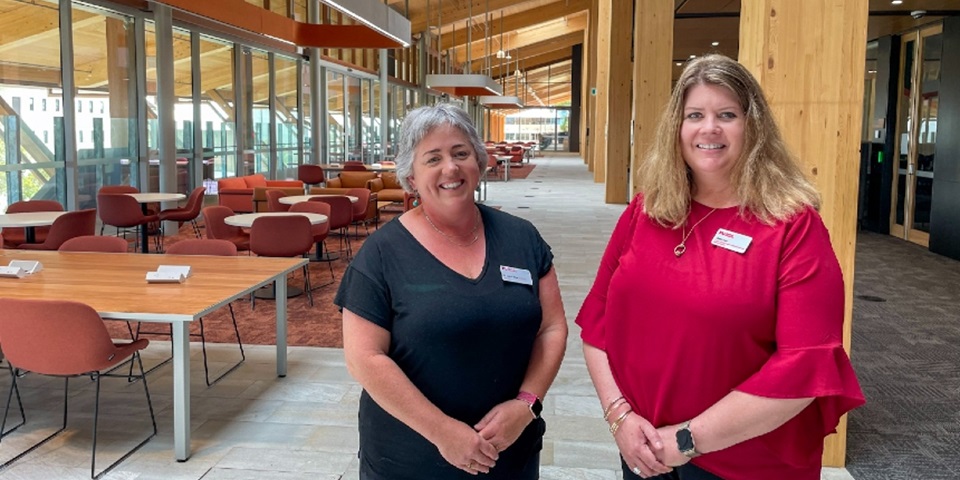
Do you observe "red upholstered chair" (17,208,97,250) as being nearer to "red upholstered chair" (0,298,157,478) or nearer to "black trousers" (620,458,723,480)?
"red upholstered chair" (0,298,157,478)

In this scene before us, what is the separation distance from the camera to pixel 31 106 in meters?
8.86

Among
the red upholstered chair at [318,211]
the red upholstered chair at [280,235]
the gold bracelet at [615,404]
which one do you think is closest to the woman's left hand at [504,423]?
the gold bracelet at [615,404]

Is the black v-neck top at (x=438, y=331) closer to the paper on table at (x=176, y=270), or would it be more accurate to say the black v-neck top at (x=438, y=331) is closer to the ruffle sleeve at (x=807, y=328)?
the ruffle sleeve at (x=807, y=328)

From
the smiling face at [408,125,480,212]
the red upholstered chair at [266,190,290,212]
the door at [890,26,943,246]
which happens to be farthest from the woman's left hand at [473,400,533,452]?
the door at [890,26,943,246]

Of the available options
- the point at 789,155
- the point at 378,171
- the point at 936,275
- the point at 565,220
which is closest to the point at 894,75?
the point at 936,275

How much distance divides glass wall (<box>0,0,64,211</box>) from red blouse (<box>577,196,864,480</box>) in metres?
8.65

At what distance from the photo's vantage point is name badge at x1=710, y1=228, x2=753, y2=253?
5.28 feet

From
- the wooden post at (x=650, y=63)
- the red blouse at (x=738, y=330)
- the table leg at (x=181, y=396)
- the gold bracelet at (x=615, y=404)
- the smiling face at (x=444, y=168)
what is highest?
the wooden post at (x=650, y=63)

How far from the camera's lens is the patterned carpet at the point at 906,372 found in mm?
3576

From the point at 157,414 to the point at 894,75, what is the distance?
11.0 m

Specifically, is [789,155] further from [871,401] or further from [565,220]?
[565,220]

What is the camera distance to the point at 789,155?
172 centimetres

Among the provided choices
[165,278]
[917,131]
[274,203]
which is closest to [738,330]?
[165,278]

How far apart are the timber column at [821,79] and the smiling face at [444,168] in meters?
1.76
